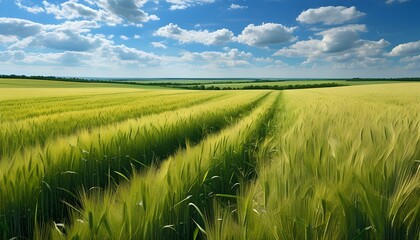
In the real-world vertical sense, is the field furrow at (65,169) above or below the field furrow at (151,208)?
below

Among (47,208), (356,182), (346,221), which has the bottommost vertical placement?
(47,208)

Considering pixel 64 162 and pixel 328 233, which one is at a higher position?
pixel 328 233

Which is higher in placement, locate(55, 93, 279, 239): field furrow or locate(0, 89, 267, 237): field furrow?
locate(55, 93, 279, 239): field furrow

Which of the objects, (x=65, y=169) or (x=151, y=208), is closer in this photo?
(x=151, y=208)

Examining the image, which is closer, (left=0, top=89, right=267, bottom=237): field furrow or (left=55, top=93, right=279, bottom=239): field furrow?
(left=55, top=93, right=279, bottom=239): field furrow

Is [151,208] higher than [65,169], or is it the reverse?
[151,208]

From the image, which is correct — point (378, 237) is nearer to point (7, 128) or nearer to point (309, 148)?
point (309, 148)

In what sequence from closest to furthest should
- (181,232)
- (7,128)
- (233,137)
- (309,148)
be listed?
(181,232), (309,148), (233,137), (7,128)

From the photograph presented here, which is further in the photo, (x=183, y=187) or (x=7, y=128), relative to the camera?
(x=7, y=128)

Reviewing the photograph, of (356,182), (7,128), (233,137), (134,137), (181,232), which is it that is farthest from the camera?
(7,128)

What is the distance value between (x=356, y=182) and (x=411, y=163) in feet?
2.28

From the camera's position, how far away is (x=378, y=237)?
1.33 meters

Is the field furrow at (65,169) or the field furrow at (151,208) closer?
the field furrow at (151,208)

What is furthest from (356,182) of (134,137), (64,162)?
(134,137)
